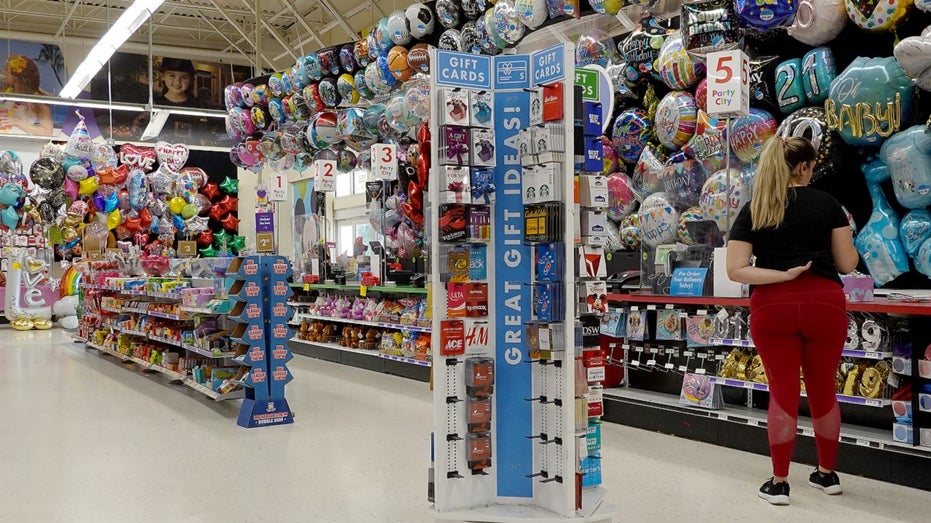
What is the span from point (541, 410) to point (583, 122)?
1.14m

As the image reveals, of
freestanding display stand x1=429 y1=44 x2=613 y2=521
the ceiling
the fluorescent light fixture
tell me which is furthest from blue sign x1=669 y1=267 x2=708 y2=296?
the ceiling

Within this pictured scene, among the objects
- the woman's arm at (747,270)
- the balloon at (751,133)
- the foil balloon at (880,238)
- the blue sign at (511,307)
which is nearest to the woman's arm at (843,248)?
the woman's arm at (747,270)

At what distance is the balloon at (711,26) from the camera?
4977 mm

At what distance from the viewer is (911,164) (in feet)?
13.7

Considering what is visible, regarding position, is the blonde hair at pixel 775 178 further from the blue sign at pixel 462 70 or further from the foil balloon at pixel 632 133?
the foil balloon at pixel 632 133

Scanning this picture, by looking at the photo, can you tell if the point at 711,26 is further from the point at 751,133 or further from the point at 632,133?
the point at 632,133

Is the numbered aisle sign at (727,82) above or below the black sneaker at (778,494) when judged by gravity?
above

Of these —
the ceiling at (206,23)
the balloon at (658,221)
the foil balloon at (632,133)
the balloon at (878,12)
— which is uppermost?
the ceiling at (206,23)

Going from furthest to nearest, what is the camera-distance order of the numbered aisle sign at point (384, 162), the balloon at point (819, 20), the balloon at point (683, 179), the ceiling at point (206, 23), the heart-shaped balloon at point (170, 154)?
the ceiling at point (206, 23) < the heart-shaped balloon at point (170, 154) < the numbered aisle sign at point (384, 162) < the balloon at point (683, 179) < the balloon at point (819, 20)

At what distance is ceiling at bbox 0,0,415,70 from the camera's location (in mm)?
15992

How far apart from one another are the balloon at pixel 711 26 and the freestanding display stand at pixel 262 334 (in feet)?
10.4

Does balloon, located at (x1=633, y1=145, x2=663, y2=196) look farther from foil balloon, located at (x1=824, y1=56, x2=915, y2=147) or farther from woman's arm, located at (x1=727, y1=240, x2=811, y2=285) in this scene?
woman's arm, located at (x1=727, y1=240, x2=811, y2=285)

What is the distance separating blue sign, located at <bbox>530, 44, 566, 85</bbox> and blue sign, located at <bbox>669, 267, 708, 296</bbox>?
2.07m

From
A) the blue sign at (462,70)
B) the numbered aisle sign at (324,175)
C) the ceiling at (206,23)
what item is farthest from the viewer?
the ceiling at (206,23)
